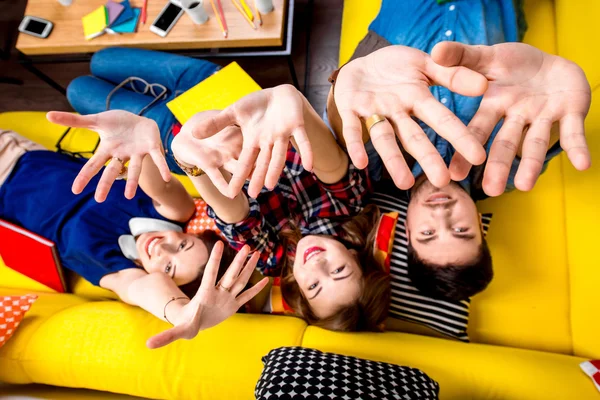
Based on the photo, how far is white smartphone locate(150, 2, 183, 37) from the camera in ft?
5.60

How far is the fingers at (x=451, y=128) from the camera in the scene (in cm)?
69

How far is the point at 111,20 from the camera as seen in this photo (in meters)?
1.73

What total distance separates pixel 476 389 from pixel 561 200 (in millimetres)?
737

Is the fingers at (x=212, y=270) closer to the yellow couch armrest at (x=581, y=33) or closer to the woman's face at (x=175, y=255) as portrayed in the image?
the woman's face at (x=175, y=255)

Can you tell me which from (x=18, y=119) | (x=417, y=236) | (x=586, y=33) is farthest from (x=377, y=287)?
(x=18, y=119)

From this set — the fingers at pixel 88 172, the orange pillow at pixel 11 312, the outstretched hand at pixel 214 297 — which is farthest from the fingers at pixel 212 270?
the orange pillow at pixel 11 312

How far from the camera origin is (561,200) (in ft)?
4.51

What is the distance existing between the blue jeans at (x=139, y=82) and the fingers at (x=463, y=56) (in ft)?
4.05

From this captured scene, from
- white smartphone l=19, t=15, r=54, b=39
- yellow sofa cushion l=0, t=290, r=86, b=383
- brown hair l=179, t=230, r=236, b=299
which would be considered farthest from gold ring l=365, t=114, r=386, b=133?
white smartphone l=19, t=15, r=54, b=39

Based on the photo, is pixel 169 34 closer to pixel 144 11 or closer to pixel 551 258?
pixel 144 11

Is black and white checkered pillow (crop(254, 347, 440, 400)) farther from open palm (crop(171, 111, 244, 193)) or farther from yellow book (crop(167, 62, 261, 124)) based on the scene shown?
yellow book (crop(167, 62, 261, 124))

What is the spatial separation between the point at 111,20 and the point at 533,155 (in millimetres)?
1806

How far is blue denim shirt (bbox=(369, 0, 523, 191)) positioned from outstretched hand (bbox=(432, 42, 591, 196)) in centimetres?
44

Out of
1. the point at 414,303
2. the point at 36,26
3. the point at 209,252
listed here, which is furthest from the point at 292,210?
the point at 36,26
